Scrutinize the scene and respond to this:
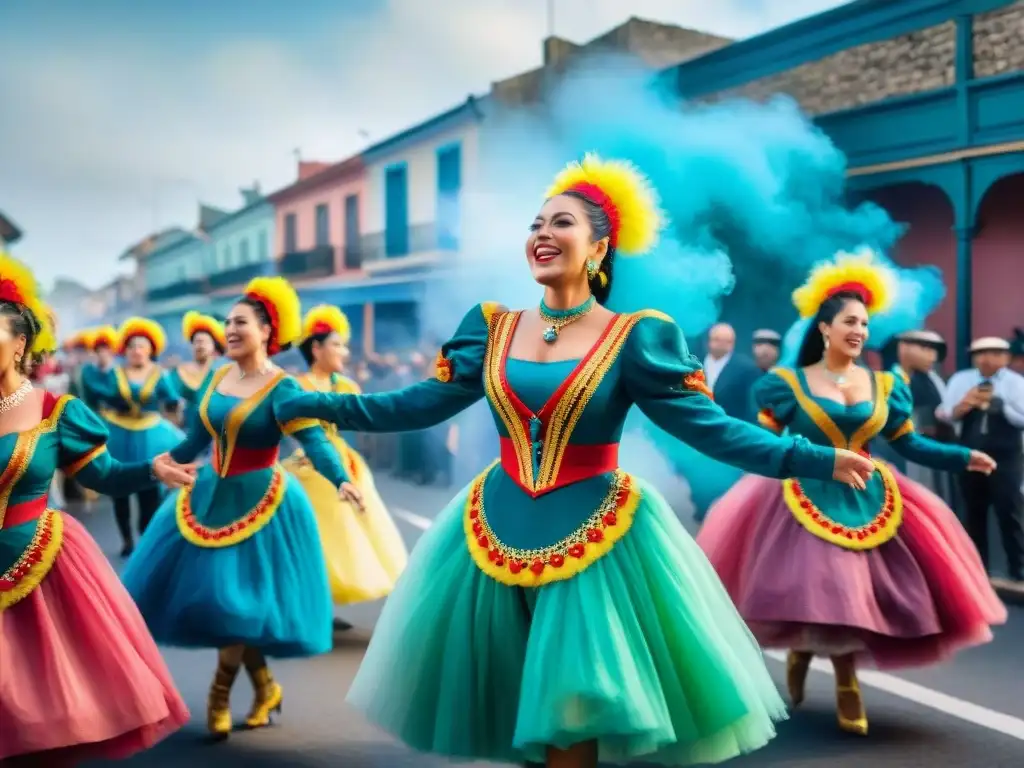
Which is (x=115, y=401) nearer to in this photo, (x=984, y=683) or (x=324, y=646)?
(x=324, y=646)

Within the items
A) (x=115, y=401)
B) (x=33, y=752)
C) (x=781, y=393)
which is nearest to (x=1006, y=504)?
(x=781, y=393)

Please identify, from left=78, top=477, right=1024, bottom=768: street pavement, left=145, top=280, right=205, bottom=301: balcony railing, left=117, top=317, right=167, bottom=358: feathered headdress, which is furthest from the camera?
left=145, top=280, right=205, bottom=301: balcony railing

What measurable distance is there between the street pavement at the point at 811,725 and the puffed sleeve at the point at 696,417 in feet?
5.80

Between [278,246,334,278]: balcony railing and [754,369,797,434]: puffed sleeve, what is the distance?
27904 mm

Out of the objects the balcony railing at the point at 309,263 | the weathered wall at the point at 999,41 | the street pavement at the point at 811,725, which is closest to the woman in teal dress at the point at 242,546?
the street pavement at the point at 811,725

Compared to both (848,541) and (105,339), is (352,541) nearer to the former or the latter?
(848,541)

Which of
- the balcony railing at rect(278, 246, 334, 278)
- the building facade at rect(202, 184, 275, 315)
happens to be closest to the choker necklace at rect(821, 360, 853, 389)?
the balcony railing at rect(278, 246, 334, 278)

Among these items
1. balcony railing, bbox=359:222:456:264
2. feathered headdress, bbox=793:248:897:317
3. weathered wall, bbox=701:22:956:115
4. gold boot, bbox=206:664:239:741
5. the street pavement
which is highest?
weathered wall, bbox=701:22:956:115

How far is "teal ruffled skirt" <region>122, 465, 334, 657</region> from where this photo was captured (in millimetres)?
5133

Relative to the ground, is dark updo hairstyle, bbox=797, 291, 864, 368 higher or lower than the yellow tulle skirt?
higher

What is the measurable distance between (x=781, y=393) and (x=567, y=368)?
2.36m

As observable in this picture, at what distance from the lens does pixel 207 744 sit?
5254 mm

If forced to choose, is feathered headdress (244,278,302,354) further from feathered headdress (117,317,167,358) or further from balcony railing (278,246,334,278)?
balcony railing (278,246,334,278)

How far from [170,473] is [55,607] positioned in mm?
619
